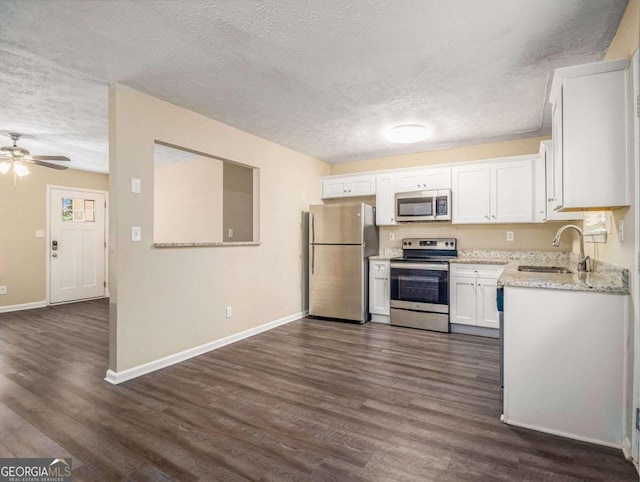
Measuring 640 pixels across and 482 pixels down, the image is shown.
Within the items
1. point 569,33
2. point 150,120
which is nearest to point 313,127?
point 150,120

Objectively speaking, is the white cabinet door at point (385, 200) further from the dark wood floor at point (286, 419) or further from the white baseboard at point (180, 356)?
the white baseboard at point (180, 356)

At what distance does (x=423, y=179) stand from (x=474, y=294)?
1.66 meters

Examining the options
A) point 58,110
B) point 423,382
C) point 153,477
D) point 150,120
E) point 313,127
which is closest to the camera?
point 153,477

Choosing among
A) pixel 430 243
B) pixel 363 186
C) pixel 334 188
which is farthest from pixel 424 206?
pixel 334 188

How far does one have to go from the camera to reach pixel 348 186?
205 inches

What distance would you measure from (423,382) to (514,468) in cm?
103

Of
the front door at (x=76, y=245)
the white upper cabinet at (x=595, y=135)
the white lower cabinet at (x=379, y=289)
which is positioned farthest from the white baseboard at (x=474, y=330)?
the front door at (x=76, y=245)

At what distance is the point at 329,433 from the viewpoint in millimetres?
2008

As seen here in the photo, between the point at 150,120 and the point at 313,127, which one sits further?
the point at 313,127

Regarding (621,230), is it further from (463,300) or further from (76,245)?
(76,245)

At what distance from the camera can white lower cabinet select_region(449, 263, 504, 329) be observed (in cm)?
396

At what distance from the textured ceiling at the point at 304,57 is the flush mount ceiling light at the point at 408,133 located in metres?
0.11

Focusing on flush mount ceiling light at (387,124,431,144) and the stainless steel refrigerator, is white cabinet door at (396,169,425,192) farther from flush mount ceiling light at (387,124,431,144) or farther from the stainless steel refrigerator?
flush mount ceiling light at (387,124,431,144)

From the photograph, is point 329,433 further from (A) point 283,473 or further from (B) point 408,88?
(B) point 408,88
